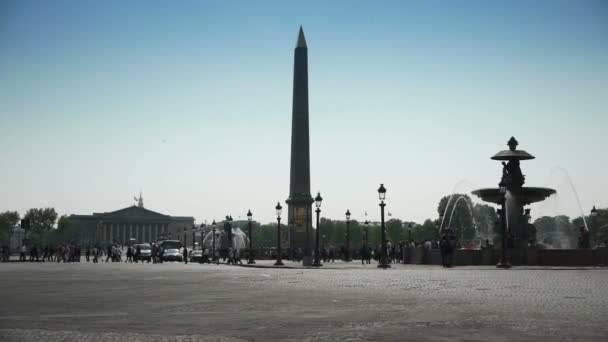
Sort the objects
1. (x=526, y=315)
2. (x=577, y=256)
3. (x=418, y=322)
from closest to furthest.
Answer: (x=418, y=322) < (x=526, y=315) < (x=577, y=256)

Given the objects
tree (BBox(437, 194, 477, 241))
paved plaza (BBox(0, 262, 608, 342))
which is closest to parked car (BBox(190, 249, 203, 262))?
paved plaza (BBox(0, 262, 608, 342))

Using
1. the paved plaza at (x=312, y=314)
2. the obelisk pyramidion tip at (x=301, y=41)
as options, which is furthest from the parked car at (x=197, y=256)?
the paved plaza at (x=312, y=314)

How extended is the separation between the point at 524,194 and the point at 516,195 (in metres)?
0.44

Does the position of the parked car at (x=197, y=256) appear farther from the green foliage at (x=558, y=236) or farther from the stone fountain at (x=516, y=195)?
the stone fountain at (x=516, y=195)

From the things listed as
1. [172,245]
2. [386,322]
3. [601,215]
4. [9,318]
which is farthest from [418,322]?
[601,215]

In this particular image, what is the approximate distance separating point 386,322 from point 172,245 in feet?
233

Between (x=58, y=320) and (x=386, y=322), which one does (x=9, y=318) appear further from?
(x=386, y=322)

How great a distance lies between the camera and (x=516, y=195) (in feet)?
128

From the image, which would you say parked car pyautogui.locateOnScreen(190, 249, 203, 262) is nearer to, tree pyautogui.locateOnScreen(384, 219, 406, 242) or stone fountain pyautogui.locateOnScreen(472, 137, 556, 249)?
stone fountain pyautogui.locateOnScreen(472, 137, 556, 249)

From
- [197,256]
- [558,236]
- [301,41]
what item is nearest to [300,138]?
[301,41]

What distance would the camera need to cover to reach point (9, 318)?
39.1ft

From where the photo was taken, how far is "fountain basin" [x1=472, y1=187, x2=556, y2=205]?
38562 millimetres

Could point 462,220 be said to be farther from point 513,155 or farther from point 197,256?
point 513,155

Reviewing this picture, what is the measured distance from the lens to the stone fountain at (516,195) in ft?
127
